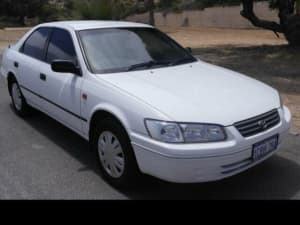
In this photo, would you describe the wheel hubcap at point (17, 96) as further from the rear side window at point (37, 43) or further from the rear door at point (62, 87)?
the rear door at point (62, 87)

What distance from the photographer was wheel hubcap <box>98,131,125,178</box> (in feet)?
12.9

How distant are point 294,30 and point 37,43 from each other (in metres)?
10.7

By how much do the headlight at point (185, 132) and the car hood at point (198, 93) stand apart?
6 cm

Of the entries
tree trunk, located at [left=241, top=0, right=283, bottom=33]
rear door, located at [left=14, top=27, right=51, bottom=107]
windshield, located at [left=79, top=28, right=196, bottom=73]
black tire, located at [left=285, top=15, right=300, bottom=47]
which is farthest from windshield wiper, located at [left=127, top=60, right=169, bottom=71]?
tree trunk, located at [left=241, top=0, right=283, bottom=33]

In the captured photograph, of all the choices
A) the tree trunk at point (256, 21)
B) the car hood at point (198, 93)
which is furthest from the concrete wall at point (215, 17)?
the car hood at point (198, 93)

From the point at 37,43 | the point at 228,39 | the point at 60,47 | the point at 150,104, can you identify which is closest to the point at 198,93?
the point at 150,104

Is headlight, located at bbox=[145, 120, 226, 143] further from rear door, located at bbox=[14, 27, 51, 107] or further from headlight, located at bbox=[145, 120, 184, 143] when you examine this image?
rear door, located at bbox=[14, 27, 51, 107]

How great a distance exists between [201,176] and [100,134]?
118 cm

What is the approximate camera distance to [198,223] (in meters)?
3.44

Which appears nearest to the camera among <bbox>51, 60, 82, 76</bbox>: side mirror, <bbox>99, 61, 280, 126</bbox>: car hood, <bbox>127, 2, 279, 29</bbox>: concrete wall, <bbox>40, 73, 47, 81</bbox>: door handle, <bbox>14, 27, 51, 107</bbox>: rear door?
<bbox>99, 61, 280, 126</bbox>: car hood

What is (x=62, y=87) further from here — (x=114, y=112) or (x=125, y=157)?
(x=125, y=157)

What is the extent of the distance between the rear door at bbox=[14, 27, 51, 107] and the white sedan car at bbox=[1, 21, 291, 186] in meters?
0.03

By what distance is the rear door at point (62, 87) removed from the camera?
4.58m

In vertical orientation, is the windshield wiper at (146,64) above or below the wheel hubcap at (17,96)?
above
